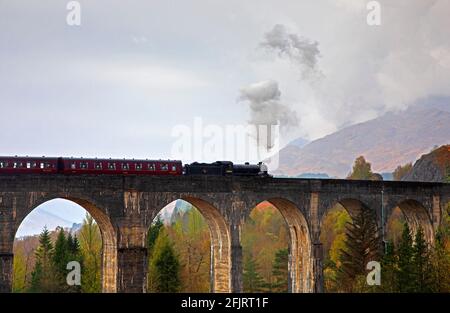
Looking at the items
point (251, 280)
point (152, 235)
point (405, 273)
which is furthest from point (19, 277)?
point (405, 273)

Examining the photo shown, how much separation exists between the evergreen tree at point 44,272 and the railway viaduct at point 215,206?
2448 cm

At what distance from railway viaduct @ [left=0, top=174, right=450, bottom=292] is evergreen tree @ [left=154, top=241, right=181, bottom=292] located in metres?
15.1

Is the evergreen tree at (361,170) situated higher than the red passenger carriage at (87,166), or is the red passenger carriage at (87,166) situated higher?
the evergreen tree at (361,170)

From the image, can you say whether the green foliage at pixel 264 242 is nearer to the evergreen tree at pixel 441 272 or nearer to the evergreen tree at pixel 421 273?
the evergreen tree at pixel 441 272

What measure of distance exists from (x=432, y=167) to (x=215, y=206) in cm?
7455

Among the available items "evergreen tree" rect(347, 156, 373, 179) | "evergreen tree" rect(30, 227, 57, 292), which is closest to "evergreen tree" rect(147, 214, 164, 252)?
"evergreen tree" rect(30, 227, 57, 292)

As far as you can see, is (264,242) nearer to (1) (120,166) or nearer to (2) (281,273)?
(2) (281,273)

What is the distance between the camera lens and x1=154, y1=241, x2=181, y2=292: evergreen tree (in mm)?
64938

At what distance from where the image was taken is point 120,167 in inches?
1779

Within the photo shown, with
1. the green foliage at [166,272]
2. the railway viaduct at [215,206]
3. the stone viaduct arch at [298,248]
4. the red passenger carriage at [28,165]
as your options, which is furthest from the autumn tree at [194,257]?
the red passenger carriage at [28,165]

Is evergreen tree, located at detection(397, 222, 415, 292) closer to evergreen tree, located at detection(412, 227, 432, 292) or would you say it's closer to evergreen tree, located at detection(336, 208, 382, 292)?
evergreen tree, located at detection(412, 227, 432, 292)

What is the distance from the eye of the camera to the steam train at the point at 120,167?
4146 cm
